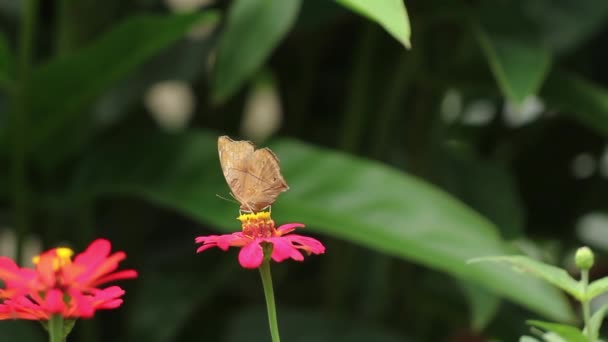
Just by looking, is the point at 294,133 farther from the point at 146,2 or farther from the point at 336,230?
the point at 336,230

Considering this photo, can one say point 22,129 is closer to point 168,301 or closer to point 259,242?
point 168,301

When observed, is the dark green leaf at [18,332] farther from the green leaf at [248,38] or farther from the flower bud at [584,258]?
the flower bud at [584,258]

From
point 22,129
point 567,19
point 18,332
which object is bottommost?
point 18,332

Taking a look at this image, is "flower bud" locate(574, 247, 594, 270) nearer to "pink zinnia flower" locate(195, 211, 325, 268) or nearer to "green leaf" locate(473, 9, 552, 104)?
"pink zinnia flower" locate(195, 211, 325, 268)

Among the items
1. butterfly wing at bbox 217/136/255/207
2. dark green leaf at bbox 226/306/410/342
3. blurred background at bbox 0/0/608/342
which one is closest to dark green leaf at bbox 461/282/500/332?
blurred background at bbox 0/0/608/342

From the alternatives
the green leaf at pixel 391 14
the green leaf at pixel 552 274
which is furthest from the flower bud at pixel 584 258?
→ the green leaf at pixel 391 14

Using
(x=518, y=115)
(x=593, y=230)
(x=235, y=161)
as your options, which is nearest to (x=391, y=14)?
(x=235, y=161)

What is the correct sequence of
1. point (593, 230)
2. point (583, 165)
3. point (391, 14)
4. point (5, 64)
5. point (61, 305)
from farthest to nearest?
1. point (593, 230)
2. point (583, 165)
3. point (5, 64)
4. point (391, 14)
5. point (61, 305)
